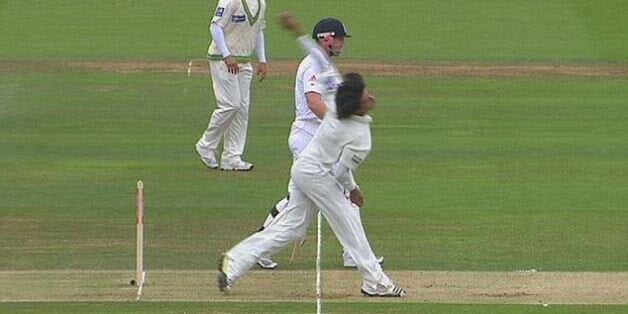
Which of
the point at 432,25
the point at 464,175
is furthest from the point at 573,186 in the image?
the point at 432,25

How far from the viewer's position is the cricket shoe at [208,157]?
18344mm

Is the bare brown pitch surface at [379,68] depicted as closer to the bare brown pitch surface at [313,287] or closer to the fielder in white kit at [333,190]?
the bare brown pitch surface at [313,287]

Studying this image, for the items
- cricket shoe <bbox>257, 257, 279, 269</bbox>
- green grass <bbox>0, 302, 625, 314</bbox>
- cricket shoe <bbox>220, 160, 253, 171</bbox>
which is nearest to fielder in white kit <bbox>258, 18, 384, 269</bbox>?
cricket shoe <bbox>257, 257, 279, 269</bbox>

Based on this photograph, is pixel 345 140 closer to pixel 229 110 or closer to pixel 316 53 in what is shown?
pixel 316 53

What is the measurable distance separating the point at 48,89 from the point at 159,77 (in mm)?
2131

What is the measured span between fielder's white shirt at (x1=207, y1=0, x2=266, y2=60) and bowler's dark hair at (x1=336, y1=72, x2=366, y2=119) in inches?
234

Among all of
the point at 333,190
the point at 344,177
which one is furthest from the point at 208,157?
the point at 344,177

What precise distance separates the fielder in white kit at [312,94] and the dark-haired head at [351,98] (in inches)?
37.2

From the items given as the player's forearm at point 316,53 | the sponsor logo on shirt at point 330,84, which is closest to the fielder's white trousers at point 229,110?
the player's forearm at point 316,53

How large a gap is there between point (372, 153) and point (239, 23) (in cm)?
278

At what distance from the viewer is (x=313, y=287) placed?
1282 cm

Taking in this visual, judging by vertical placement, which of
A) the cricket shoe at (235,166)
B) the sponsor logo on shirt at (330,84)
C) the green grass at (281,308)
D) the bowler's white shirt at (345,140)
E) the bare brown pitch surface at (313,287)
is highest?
the sponsor logo on shirt at (330,84)

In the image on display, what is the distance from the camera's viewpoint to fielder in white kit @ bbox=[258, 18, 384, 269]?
1308 centimetres

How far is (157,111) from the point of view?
2298 cm
